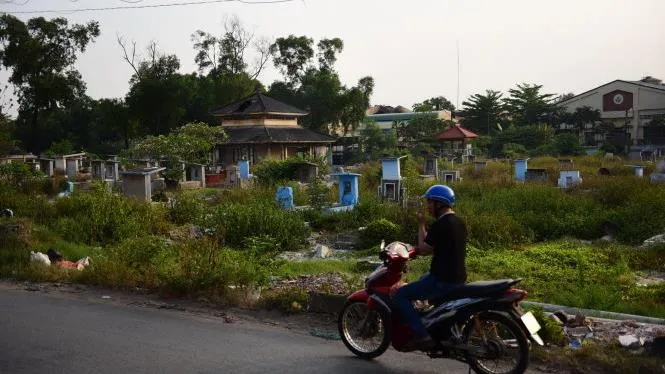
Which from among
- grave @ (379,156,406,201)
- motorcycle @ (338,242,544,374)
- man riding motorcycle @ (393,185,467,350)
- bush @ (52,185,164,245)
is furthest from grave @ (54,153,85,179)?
man riding motorcycle @ (393,185,467,350)

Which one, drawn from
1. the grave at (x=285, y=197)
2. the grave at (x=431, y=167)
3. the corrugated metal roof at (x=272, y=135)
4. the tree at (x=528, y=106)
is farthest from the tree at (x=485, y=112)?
the grave at (x=285, y=197)

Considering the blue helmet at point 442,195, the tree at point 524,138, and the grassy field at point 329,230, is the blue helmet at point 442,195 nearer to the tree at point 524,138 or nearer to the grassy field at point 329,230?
the grassy field at point 329,230

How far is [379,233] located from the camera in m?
14.7

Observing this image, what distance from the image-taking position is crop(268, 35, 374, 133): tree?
62625 mm

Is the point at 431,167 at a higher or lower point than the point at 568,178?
higher

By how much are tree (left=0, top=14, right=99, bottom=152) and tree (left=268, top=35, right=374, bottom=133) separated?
Answer: 1934 cm

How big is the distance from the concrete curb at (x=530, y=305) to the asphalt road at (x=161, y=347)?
689 mm

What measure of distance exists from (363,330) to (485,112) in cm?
6588

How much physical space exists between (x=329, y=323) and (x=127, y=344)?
2.35 metres

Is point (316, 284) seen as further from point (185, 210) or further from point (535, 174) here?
point (535, 174)

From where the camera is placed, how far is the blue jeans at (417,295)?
18.9 feet

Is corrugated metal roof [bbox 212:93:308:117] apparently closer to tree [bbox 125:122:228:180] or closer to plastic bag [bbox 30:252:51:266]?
tree [bbox 125:122:228:180]

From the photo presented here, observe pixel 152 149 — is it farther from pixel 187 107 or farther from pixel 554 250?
pixel 187 107

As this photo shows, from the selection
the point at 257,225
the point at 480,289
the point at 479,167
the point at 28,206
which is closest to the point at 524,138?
the point at 479,167
